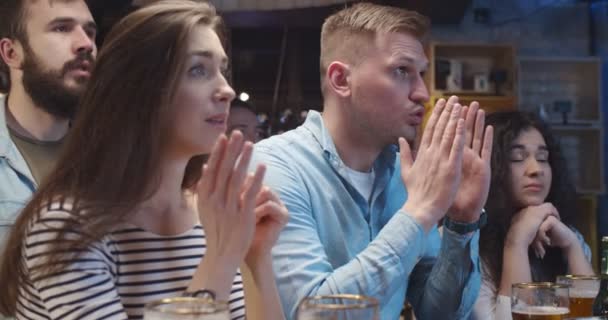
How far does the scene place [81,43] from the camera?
6.92 ft

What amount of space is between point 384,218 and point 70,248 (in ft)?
3.06

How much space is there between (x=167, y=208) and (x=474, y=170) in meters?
0.70

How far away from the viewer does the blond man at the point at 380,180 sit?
1.49m

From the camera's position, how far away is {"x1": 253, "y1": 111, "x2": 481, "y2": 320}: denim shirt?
148 cm

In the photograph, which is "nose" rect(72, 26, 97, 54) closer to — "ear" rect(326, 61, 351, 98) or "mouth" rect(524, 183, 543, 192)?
"ear" rect(326, 61, 351, 98)

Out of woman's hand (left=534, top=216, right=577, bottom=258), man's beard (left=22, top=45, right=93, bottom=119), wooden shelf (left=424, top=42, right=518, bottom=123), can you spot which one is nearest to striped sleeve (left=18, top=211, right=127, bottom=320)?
man's beard (left=22, top=45, right=93, bottom=119)

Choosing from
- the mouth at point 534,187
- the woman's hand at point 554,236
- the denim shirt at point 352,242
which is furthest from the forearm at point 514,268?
the denim shirt at point 352,242

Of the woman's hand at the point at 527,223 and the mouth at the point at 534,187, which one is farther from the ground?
the mouth at the point at 534,187

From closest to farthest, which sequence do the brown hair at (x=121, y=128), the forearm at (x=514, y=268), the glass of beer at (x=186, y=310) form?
the glass of beer at (x=186, y=310) → the brown hair at (x=121, y=128) → the forearm at (x=514, y=268)

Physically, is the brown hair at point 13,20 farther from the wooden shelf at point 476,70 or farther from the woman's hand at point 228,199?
the wooden shelf at point 476,70

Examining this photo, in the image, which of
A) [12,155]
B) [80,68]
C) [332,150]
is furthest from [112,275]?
[80,68]

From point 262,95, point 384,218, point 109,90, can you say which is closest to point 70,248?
point 109,90

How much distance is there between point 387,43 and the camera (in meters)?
1.82

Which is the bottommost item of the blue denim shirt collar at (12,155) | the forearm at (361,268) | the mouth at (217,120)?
the forearm at (361,268)
